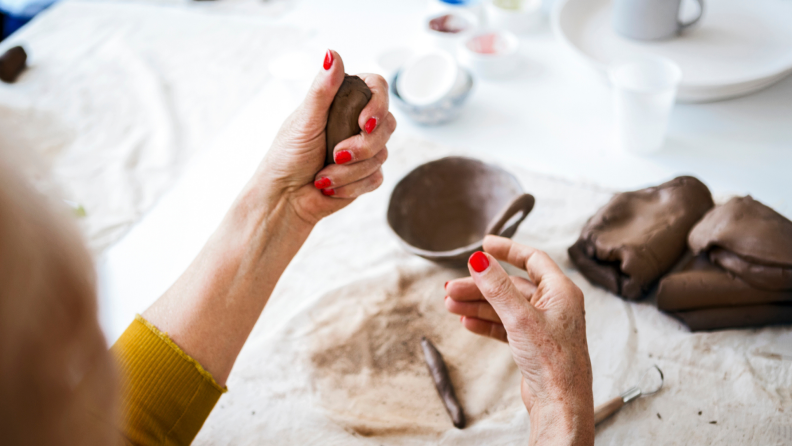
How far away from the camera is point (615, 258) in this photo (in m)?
1.01

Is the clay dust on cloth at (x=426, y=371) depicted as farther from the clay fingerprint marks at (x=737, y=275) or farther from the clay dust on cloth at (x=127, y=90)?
the clay dust on cloth at (x=127, y=90)

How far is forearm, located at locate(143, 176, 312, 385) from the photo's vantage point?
888 mm

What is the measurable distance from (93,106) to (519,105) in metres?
1.42

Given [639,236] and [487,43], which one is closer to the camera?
[639,236]

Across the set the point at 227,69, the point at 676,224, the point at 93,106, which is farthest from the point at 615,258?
the point at 93,106

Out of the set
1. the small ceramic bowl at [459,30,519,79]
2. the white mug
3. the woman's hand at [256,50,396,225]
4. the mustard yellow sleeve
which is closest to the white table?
the small ceramic bowl at [459,30,519,79]

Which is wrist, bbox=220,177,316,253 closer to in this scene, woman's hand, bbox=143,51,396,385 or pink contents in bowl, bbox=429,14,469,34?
woman's hand, bbox=143,51,396,385

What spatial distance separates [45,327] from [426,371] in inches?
27.9

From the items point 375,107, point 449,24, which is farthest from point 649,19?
point 375,107

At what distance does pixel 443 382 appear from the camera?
37.2 inches

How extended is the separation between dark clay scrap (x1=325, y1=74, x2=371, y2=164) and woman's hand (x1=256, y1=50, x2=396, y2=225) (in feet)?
0.03

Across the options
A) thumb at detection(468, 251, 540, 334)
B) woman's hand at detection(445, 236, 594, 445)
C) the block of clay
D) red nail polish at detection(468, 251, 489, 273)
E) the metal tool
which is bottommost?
the metal tool

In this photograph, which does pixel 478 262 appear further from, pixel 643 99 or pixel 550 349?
pixel 643 99

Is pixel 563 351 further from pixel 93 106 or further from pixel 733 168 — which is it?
pixel 93 106
